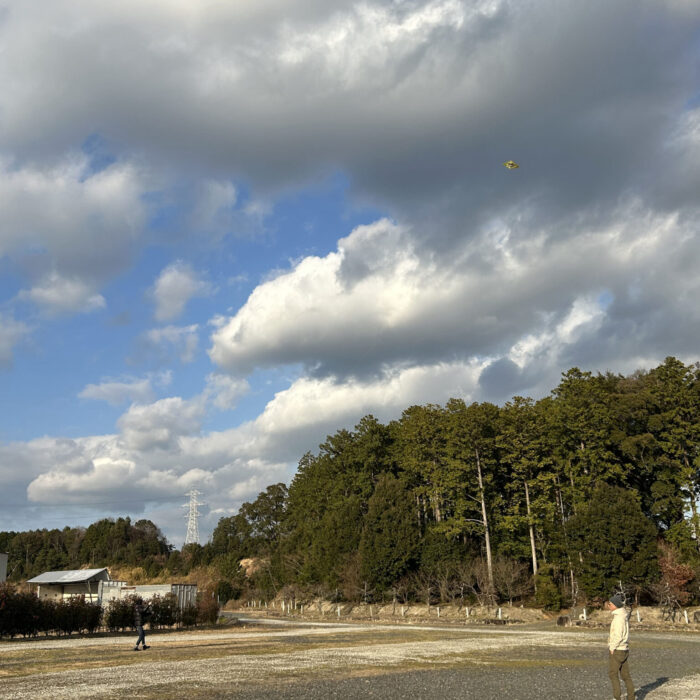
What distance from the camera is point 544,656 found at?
20.5m

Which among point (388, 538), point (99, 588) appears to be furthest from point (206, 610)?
point (388, 538)

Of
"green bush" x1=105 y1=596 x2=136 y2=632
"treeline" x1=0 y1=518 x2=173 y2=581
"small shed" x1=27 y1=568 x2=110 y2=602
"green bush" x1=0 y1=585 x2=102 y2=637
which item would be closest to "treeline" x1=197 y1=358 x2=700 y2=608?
"small shed" x1=27 y1=568 x2=110 y2=602

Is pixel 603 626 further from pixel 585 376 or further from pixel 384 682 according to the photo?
pixel 384 682

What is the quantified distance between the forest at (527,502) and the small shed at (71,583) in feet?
72.9

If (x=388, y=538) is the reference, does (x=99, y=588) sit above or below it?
below

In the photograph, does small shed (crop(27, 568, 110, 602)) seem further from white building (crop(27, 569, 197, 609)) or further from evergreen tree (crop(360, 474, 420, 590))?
evergreen tree (crop(360, 474, 420, 590))

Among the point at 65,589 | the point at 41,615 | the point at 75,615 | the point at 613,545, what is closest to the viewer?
the point at 41,615

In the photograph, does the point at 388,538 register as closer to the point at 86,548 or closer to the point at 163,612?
the point at 163,612

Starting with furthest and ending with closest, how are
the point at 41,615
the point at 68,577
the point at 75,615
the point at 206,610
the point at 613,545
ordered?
the point at 68,577 → the point at 613,545 → the point at 206,610 → the point at 75,615 → the point at 41,615

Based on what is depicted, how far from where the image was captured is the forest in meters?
45.4

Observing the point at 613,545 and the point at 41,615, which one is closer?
the point at 41,615

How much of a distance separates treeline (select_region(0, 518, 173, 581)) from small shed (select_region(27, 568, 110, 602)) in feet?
251

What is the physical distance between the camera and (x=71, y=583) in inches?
1976

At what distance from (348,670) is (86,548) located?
452 ft
